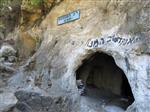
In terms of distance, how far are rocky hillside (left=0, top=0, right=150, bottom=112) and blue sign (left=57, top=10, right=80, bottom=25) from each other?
0.03 metres

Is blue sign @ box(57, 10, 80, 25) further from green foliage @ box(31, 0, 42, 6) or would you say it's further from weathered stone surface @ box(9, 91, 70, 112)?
weathered stone surface @ box(9, 91, 70, 112)

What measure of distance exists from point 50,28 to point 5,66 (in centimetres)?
216

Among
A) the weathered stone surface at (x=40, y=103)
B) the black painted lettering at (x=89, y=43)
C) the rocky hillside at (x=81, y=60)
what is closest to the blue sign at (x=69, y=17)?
the rocky hillside at (x=81, y=60)

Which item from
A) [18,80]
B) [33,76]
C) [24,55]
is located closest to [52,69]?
[33,76]

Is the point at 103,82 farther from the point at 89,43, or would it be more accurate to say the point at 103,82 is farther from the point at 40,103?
the point at 40,103

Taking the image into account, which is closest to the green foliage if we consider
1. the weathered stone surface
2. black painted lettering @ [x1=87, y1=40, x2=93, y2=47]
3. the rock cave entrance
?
the rock cave entrance

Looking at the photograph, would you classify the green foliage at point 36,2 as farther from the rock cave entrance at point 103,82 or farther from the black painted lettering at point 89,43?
the black painted lettering at point 89,43

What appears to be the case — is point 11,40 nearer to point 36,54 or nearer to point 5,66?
point 5,66

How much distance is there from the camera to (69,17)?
9.68 m

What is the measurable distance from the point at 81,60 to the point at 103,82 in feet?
5.04

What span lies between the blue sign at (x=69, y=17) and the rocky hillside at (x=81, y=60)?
0.09 ft

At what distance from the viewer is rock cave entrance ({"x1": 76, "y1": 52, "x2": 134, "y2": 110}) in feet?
28.5

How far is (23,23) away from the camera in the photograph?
476 inches

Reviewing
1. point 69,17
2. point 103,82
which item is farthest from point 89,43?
point 103,82
